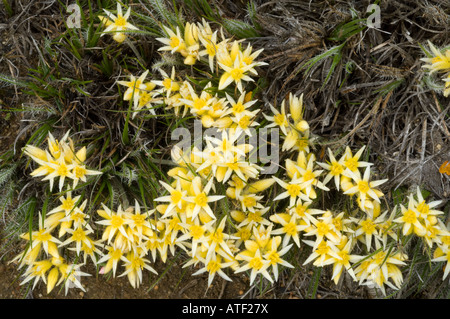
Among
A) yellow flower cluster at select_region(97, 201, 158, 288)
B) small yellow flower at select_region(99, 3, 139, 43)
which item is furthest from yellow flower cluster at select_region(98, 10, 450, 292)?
small yellow flower at select_region(99, 3, 139, 43)

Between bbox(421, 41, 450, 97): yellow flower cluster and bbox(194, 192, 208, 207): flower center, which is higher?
bbox(421, 41, 450, 97): yellow flower cluster

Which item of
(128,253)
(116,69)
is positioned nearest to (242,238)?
(128,253)

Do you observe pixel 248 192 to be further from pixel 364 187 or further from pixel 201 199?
pixel 364 187

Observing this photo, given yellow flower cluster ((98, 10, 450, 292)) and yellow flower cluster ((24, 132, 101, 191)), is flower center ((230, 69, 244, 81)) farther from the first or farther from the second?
yellow flower cluster ((24, 132, 101, 191))

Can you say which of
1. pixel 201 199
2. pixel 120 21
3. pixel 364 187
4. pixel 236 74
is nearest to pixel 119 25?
pixel 120 21

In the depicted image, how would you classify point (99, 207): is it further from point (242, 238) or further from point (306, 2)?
point (306, 2)

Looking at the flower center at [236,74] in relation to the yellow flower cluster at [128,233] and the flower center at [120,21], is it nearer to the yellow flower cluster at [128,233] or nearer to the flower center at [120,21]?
the flower center at [120,21]

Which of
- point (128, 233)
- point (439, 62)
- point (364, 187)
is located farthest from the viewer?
point (128, 233)

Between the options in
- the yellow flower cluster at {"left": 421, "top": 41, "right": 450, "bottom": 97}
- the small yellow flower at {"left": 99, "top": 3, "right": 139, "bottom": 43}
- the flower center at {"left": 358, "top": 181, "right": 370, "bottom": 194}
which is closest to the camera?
the yellow flower cluster at {"left": 421, "top": 41, "right": 450, "bottom": 97}

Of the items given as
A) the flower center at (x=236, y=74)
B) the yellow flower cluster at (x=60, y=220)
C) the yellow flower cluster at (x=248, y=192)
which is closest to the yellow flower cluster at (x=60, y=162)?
the yellow flower cluster at (x=60, y=220)
